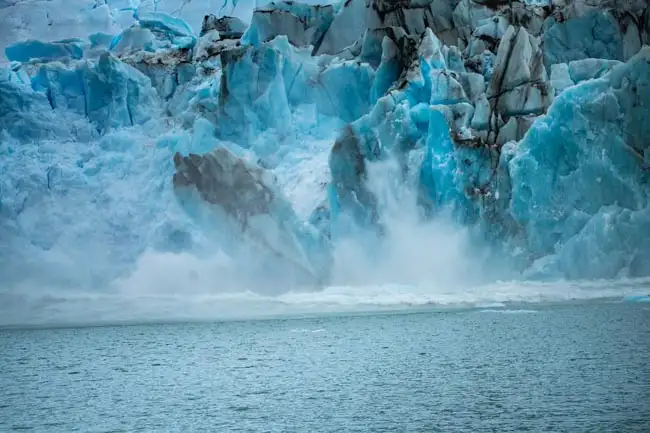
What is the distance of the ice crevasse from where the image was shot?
93.1 ft

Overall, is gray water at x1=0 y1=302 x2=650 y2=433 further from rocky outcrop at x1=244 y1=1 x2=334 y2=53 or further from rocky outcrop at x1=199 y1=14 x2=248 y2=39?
rocky outcrop at x1=199 y1=14 x2=248 y2=39

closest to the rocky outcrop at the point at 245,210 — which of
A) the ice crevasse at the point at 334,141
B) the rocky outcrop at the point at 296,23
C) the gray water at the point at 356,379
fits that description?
the ice crevasse at the point at 334,141

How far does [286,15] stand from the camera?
3572 cm

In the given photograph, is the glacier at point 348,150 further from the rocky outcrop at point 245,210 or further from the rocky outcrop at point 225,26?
the rocky outcrop at point 225,26

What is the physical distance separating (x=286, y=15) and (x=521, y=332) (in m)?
16.4

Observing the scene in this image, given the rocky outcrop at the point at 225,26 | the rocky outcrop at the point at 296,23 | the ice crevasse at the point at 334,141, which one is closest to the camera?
the ice crevasse at the point at 334,141

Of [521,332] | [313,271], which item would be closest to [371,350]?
[313,271]

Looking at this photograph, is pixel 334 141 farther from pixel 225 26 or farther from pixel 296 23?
pixel 225 26

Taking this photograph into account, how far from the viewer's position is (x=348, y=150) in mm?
29891

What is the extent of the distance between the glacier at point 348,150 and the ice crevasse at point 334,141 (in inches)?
2.8

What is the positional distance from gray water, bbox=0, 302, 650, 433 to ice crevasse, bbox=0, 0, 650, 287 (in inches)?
124

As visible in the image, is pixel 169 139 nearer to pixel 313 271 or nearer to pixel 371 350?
pixel 313 271

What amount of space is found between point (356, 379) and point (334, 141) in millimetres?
13322

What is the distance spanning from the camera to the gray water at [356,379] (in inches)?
610
